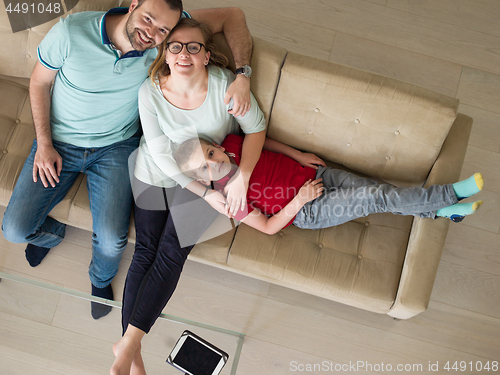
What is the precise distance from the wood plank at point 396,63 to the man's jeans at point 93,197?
154 cm

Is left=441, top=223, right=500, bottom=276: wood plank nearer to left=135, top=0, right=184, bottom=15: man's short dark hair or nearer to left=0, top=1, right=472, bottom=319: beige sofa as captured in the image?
left=0, top=1, right=472, bottom=319: beige sofa

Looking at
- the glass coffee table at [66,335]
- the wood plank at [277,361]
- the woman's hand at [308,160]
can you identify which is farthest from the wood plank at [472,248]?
the glass coffee table at [66,335]

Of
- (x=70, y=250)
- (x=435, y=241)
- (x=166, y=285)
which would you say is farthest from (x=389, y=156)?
(x=70, y=250)

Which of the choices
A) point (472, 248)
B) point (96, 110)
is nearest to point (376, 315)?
point (472, 248)

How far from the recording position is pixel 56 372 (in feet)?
4.32

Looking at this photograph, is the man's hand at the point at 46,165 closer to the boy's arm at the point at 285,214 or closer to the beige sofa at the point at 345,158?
the beige sofa at the point at 345,158

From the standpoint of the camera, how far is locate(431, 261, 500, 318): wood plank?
196 cm

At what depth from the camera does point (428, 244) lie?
1467mm

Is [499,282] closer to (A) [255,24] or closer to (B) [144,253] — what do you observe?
(B) [144,253]

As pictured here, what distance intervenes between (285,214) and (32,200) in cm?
113

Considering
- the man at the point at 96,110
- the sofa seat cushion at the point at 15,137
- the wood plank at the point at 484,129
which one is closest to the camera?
the man at the point at 96,110

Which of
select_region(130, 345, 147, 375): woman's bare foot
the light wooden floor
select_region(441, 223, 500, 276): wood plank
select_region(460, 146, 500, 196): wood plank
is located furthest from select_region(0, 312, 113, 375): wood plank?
select_region(460, 146, 500, 196): wood plank

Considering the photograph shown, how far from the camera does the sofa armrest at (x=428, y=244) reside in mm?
1447

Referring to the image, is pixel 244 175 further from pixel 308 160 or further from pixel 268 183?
pixel 308 160
